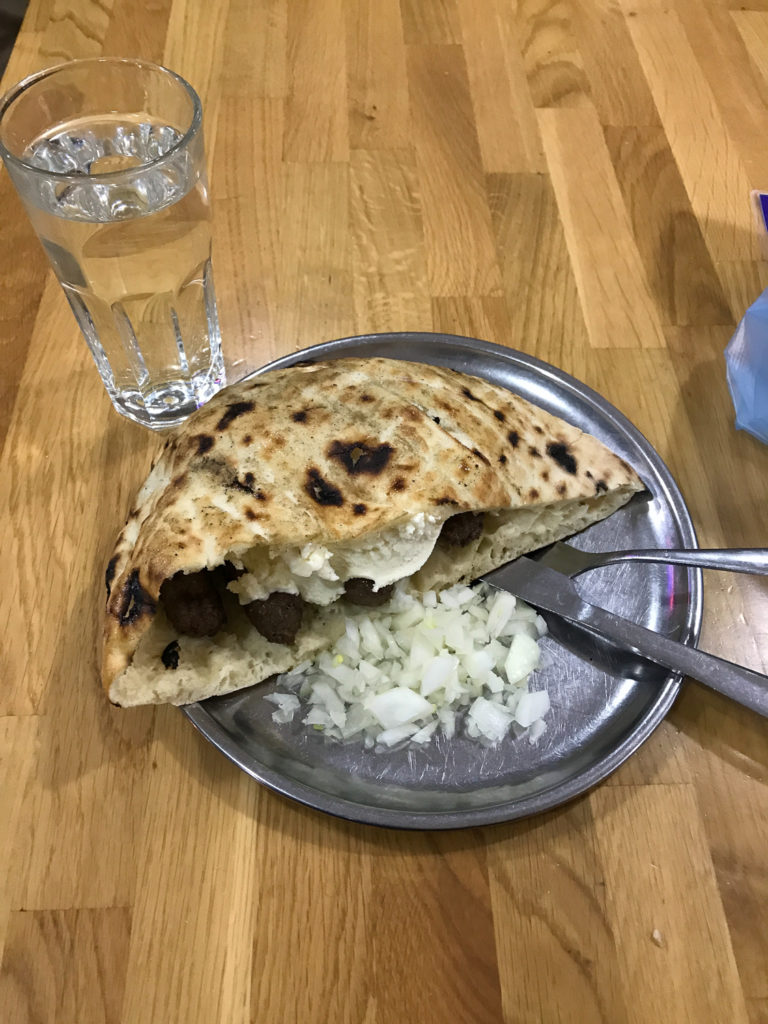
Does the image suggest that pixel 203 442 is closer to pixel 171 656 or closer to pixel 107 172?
pixel 171 656

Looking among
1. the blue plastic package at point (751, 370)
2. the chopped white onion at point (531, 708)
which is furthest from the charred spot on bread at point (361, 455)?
the blue plastic package at point (751, 370)

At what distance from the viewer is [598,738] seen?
107 centimetres

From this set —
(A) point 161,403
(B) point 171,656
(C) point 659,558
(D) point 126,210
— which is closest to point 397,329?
(A) point 161,403

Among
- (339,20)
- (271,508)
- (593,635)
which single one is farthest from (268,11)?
(593,635)

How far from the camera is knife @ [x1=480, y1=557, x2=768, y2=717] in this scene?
3.35 feet

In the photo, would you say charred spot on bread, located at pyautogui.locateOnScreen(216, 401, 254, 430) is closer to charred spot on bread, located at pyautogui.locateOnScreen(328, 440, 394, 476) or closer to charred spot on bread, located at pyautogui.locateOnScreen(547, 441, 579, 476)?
charred spot on bread, located at pyautogui.locateOnScreen(328, 440, 394, 476)

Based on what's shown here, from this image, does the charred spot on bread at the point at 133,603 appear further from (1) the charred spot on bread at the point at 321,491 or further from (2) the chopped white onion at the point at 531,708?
A: (2) the chopped white onion at the point at 531,708

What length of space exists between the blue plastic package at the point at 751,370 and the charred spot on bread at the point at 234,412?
0.90 metres

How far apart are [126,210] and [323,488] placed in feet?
1.67

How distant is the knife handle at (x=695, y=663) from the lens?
102 cm

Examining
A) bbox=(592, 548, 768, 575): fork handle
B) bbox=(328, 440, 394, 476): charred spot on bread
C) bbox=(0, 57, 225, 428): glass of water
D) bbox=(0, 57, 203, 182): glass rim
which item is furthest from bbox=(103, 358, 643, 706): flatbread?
bbox=(0, 57, 203, 182): glass rim

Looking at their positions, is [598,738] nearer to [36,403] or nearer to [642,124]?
[36,403]

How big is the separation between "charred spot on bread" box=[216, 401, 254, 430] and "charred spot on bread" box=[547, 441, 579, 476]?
1.54 ft

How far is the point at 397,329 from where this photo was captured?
159cm
